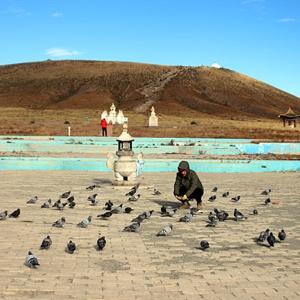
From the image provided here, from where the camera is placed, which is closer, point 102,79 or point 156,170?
point 156,170

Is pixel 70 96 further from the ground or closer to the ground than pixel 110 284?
further from the ground

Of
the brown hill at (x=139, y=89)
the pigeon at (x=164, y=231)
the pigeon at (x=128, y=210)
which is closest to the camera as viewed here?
the pigeon at (x=164, y=231)

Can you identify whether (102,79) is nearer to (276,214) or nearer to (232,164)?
(232,164)

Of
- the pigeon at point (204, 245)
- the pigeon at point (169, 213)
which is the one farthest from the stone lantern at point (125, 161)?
the pigeon at point (204, 245)

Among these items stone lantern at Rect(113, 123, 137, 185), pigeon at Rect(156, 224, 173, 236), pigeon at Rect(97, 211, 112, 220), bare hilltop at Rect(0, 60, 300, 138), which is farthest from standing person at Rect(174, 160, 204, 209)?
bare hilltop at Rect(0, 60, 300, 138)

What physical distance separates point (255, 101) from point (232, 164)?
345 ft

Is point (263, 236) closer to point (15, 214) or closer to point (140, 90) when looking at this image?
point (15, 214)

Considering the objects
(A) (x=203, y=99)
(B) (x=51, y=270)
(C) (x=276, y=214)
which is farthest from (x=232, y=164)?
(A) (x=203, y=99)

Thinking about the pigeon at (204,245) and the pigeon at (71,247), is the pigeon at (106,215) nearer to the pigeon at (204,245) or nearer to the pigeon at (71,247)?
the pigeon at (71,247)

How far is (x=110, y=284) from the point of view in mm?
5406

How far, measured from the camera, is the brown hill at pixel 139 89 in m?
106

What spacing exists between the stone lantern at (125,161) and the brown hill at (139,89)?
77.9 metres

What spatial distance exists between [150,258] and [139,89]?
363ft

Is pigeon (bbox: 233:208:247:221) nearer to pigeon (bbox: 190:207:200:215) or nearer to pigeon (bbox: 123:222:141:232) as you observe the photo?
pigeon (bbox: 190:207:200:215)
